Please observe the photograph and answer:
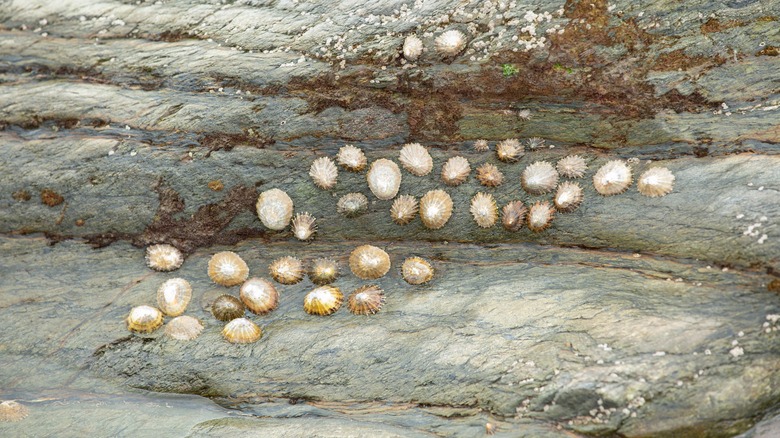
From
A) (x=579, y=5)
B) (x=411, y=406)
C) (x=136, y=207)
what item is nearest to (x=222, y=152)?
(x=136, y=207)

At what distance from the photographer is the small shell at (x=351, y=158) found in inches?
210

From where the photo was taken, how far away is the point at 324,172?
534 cm

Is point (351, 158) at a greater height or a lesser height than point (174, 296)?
greater

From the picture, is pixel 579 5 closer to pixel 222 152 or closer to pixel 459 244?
pixel 459 244

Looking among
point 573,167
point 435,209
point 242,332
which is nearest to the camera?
point 242,332

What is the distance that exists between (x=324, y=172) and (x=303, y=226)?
57cm

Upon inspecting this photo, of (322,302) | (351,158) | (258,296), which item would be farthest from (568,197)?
(258,296)

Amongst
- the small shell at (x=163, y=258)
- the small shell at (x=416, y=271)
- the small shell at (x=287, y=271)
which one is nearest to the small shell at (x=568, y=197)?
the small shell at (x=416, y=271)

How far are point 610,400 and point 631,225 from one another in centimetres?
156

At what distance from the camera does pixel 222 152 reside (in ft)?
17.6

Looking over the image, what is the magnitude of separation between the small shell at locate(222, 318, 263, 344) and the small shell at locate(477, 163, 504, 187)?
8.41 feet

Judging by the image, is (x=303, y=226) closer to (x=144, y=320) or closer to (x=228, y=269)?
(x=228, y=269)

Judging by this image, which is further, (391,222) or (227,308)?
(391,222)

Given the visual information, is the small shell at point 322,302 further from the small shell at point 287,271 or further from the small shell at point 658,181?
the small shell at point 658,181
